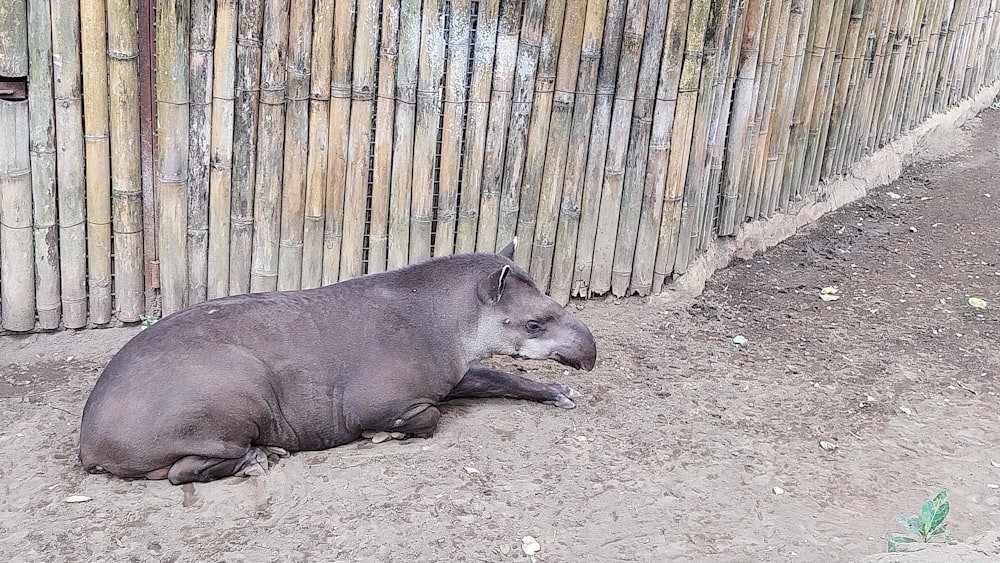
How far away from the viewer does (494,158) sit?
7418mm

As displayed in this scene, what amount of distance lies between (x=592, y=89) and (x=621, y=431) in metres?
2.55

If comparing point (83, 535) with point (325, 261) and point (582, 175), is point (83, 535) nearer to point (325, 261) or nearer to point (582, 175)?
point (325, 261)

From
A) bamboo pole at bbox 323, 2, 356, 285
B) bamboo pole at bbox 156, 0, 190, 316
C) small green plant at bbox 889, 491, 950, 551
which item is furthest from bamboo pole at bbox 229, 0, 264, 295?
small green plant at bbox 889, 491, 950, 551

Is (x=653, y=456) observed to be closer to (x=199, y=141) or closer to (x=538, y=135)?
(x=538, y=135)

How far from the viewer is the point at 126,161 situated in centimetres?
675

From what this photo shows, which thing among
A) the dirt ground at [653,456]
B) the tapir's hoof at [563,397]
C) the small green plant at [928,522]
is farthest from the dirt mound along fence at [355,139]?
the small green plant at [928,522]

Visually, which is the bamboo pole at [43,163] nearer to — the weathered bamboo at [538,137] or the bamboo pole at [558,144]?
the weathered bamboo at [538,137]

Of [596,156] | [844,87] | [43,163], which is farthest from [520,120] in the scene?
[844,87]

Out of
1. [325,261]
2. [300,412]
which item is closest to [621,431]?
[300,412]

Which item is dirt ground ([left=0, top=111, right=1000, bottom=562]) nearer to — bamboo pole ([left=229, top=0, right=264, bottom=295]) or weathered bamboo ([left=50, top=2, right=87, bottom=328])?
weathered bamboo ([left=50, top=2, right=87, bottom=328])

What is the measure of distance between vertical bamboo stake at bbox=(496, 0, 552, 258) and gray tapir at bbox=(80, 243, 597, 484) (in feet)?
3.16

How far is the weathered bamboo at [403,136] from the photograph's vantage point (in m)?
6.94

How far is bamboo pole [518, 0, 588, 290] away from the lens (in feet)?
23.9

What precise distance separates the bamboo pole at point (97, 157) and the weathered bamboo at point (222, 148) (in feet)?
2.16
